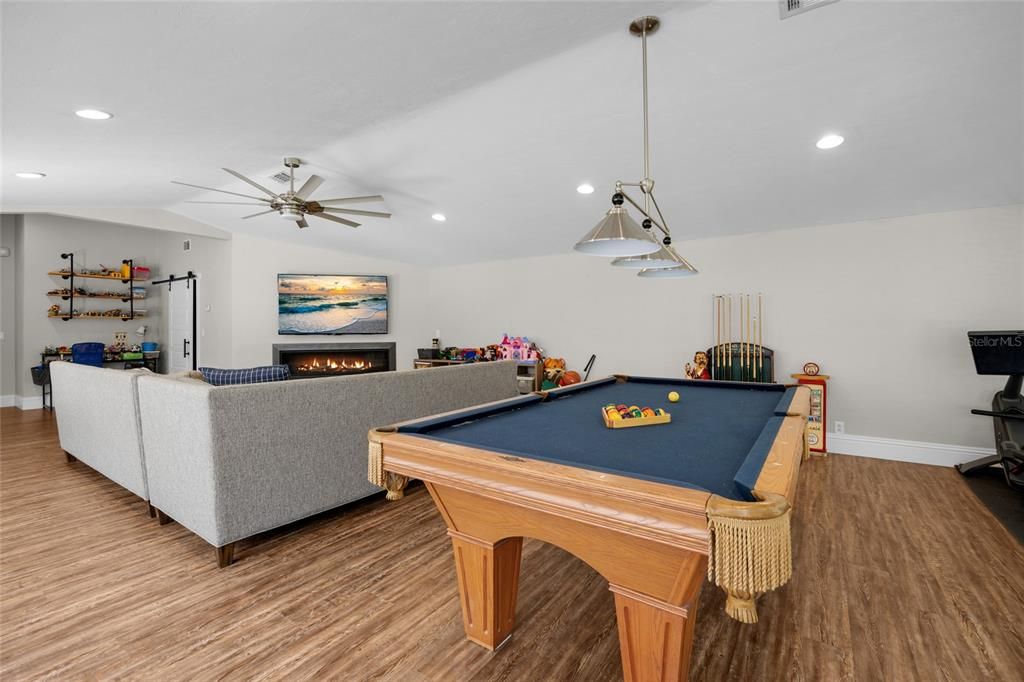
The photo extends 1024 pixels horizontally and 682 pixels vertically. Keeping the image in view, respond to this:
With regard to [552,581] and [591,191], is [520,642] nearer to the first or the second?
[552,581]

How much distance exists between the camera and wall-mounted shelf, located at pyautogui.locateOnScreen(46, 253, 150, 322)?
6.53m

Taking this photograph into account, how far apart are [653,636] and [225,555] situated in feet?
6.80

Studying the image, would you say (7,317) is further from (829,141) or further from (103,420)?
(829,141)

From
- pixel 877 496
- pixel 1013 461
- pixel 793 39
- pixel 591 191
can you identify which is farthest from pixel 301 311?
pixel 1013 461

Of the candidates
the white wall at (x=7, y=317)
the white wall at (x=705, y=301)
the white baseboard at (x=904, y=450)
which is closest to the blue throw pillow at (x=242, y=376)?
the white wall at (x=705, y=301)

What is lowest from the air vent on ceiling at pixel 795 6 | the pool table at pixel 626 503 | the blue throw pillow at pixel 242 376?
the pool table at pixel 626 503

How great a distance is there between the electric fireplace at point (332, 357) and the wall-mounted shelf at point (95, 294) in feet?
9.52

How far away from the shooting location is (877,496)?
3.10 metres

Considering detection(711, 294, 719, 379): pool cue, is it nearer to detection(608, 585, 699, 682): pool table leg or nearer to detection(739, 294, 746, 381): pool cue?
detection(739, 294, 746, 381): pool cue

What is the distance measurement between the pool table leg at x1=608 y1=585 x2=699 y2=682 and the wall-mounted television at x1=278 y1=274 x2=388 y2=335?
638 centimetres

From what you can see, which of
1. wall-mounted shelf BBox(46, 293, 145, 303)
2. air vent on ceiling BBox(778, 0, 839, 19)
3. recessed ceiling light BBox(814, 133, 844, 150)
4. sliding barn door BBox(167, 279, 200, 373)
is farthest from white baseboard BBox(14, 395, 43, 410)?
recessed ceiling light BBox(814, 133, 844, 150)

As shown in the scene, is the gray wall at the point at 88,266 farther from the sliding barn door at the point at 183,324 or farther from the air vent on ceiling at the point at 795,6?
the air vent on ceiling at the point at 795,6

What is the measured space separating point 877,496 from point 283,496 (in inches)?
151

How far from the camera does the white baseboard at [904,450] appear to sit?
12.1 ft
